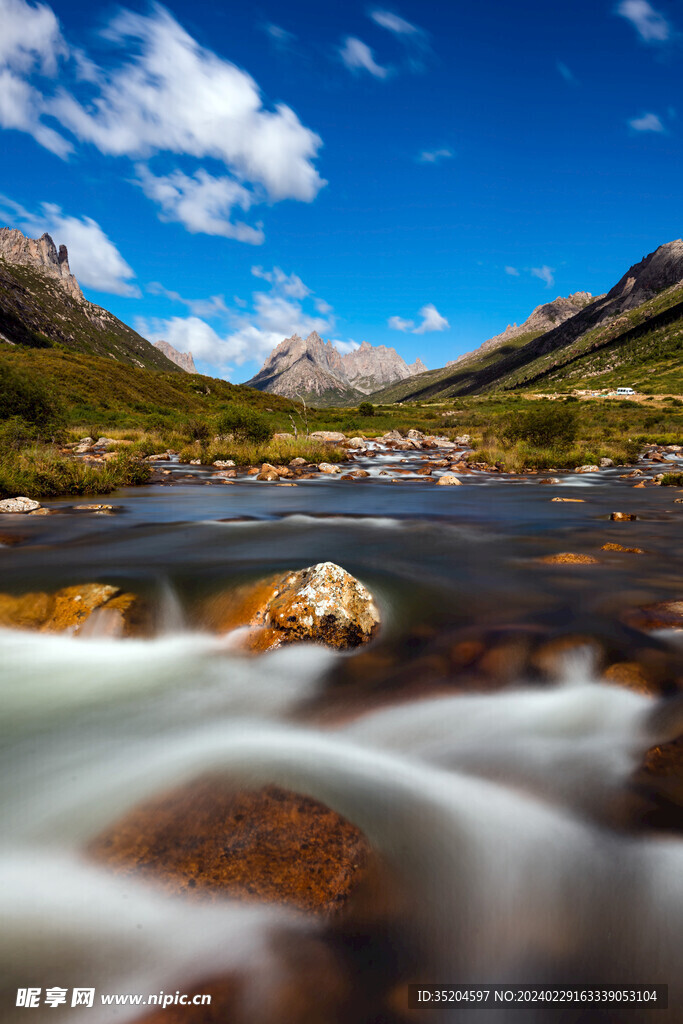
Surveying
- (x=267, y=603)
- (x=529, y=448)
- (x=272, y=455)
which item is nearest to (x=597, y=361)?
(x=529, y=448)

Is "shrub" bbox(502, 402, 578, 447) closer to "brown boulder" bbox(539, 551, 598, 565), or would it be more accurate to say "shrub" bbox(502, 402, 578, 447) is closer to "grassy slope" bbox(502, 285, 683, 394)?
"brown boulder" bbox(539, 551, 598, 565)

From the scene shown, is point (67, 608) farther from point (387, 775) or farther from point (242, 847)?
point (387, 775)

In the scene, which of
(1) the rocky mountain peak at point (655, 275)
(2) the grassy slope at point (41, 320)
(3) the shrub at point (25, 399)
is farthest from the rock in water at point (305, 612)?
(1) the rocky mountain peak at point (655, 275)

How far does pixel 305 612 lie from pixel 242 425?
24602 millimetres

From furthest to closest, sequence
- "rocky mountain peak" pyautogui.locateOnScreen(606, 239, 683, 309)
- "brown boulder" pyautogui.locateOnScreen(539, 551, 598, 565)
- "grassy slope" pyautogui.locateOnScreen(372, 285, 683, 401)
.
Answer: "rocky mountain peak" pyautogui.locateOnScreen(606, 239, 683, 309)
"grassy slope" pyautogui.locateOnScreen(372, 285, 683, 401)
"brown boulder" pyautogui.locateOnScreen(539, 551, 598, 565)

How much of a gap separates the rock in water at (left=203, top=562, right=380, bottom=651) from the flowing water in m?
0.21

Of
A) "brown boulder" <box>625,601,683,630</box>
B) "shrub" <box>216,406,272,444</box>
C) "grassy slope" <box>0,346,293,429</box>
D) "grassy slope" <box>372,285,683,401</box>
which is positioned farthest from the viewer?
"grassy slope" <box>372,285,683,401</box>

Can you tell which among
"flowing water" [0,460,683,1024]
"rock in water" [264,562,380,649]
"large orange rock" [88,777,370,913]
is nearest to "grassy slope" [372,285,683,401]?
"flowing water" [0,460,683,1024]

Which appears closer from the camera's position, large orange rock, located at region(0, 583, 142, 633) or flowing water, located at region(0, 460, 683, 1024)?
flowing water, located at region(0, 460, 683, 1024)

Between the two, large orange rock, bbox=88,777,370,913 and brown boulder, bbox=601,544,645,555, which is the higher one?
brown boulder, bbox=601,544,645,555

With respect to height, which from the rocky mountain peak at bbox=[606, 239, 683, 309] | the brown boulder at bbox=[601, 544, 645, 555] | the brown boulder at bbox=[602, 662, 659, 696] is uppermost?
the rocky mountain peak at bbox=[606, 239, 683, 309]

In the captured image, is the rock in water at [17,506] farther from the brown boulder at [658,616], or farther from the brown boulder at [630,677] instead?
the brown boulder at [658,616]

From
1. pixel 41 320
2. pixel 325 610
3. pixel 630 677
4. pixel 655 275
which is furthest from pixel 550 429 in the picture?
pixel 655 275

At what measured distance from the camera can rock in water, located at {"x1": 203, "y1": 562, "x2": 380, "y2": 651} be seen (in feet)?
15.7
